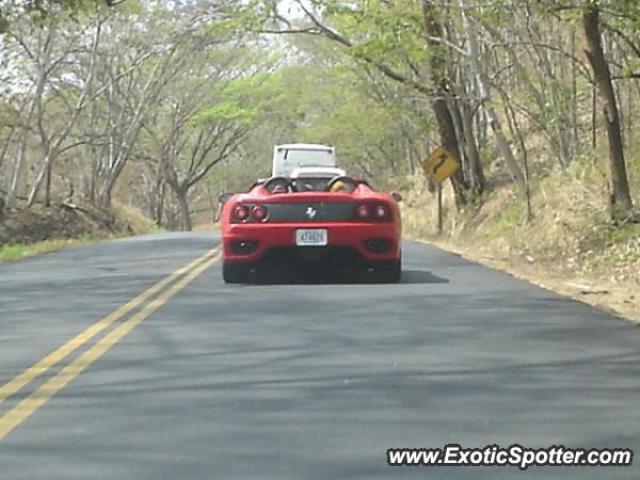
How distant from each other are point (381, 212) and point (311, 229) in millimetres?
847

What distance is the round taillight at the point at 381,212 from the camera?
565 inches

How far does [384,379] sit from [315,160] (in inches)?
1150

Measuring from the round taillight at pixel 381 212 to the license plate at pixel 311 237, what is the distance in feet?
2.15

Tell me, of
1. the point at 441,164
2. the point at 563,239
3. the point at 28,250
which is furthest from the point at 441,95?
the point at 28,250

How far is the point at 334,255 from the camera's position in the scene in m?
14.4

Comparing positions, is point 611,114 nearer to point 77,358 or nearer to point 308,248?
point 308,248

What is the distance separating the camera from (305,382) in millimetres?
8016

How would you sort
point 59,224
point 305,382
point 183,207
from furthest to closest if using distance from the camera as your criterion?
point 183,207 → point 59,224 → point 305,382

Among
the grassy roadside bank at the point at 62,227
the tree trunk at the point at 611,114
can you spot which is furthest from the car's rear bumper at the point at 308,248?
the grassy roadside bank at the point at 62,227

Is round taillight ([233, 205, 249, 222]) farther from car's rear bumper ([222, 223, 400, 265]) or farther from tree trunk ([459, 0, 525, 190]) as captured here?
tree trunk ([459, 0, 525, 190])

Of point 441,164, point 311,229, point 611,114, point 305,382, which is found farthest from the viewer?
point 441,164

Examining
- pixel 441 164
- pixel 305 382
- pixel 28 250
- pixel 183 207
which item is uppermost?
pixel 441 164

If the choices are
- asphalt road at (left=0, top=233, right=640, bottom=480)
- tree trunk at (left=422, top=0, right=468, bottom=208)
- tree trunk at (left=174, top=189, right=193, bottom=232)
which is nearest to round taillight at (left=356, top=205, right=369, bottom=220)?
asphalt road at (left=0, top=233, right=640, bottom=480)

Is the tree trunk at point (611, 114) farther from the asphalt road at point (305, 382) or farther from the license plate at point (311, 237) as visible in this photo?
the asphalt road at point (305, 382)
